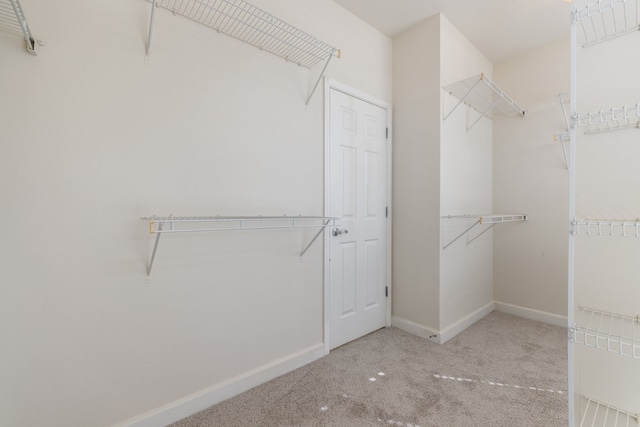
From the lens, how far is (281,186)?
1938mm

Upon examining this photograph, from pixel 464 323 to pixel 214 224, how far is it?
2.43 m

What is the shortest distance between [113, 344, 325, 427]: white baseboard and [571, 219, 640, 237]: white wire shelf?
5.72 ft

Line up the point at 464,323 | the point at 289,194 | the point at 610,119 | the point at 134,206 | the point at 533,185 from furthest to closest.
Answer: the point at 533,185
the point at 464,323
the point at 289,194
the point at 134,206
the point at 610,119

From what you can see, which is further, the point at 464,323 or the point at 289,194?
the point at 464,323

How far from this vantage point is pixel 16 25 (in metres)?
1.13

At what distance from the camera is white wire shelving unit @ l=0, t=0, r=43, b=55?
106cm

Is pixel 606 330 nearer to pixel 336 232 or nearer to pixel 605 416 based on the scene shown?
pixel 605 416

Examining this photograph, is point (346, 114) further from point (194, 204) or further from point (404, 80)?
point (194, 204)

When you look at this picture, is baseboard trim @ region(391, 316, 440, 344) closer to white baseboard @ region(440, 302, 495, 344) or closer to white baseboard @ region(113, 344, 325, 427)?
white baseboard @ region(440, 302, 495, 344)

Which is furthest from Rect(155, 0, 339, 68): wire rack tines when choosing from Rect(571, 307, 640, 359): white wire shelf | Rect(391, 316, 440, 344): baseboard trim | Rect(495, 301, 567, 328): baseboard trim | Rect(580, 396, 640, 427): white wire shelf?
Rect(495, 301, 567, 328): baseboard trim

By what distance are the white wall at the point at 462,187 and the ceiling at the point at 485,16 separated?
0.13 metres

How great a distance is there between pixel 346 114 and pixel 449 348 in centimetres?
209

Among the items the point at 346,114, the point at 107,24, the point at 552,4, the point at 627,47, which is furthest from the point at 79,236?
the point at 552,4

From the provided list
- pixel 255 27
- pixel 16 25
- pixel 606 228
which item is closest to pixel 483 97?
pixel 606 228
